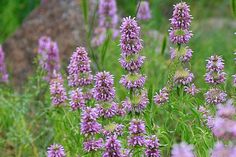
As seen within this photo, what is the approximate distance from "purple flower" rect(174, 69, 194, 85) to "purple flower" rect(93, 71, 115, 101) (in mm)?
344

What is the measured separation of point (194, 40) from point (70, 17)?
128 cm

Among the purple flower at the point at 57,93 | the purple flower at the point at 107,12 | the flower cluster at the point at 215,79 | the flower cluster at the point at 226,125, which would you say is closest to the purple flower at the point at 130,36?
the flower cluster at the point at 215,79

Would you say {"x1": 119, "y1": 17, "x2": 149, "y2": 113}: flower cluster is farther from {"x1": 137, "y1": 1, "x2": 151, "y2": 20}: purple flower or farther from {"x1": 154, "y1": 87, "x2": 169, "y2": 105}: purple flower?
{"x1": 137, "y1": 1, "x2": 151, "y2": 20}: purple flower


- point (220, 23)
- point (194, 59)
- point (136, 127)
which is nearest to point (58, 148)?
point (136, 127)

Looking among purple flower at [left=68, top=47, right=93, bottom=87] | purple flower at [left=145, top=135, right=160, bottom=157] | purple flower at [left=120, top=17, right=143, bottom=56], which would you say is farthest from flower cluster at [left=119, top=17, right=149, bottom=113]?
purple flower at [left=145, top=135, right=160, bottom=157]

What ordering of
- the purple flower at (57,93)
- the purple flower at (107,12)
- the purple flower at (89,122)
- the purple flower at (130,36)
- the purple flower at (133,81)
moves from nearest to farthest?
the purple flower at (89,122) → the purple flower at (130,36) → the purple flower at (133,81) → the purple flower at (57,93) → the purple flower at (107,12)

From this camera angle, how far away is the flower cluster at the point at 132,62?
8.99 ft

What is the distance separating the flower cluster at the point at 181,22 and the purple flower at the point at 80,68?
409 millimetres

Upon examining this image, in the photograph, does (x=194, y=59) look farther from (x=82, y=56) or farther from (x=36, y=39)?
(x=82, y=56)

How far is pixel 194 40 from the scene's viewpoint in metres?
6.78

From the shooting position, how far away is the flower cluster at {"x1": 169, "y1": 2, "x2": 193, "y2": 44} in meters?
2.85

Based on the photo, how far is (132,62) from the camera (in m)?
2.82

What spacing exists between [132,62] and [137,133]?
37 centimetres

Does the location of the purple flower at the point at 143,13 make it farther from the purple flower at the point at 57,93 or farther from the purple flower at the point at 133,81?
the purple flower at the point at 133,81
